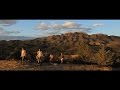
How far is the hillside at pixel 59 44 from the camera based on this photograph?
5434 millimetres

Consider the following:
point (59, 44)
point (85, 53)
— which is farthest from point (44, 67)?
point (85, 53)

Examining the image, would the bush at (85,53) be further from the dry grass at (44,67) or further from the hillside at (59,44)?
the dry grass at (44,67)

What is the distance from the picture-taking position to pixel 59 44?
5.53 m

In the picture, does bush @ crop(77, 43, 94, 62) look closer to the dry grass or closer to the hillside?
the hillside

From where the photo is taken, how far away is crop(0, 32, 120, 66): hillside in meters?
5.43

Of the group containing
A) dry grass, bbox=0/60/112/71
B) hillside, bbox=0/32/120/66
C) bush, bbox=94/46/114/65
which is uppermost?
hillside, bbox=0/32/120/66

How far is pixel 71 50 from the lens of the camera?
551cm

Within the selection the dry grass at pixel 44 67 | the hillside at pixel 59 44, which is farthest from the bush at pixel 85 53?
the dry grass at pixel 44 67

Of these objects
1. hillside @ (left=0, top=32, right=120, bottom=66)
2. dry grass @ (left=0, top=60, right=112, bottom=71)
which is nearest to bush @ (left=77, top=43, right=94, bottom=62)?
hillside @ (left=0, top=32, right=120, bottom=66)

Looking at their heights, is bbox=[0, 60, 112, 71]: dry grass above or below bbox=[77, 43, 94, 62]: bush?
below

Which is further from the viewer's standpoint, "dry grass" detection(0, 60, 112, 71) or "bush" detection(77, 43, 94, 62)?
"bush" detection(77, 43, 94, 62)

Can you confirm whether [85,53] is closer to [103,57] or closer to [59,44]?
[103,57]
